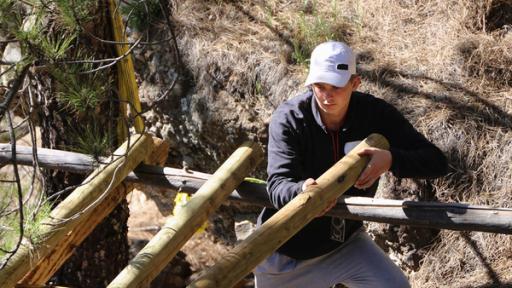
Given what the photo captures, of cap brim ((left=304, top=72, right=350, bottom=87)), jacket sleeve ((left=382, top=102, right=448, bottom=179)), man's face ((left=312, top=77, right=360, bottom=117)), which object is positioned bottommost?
jacket sleeve ((left=382, top=102, right=448, bottom=179))

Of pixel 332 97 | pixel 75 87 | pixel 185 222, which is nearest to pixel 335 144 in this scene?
pixel 332 97

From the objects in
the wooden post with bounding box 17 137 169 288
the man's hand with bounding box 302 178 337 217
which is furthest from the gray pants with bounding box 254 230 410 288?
the wooden post with bounding box 17 137 169 288

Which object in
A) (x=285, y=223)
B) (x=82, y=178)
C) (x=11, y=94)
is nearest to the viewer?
(x=11, y=94)

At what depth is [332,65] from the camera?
13.0 feet

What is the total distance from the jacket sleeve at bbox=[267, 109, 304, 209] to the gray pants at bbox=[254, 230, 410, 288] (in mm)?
381

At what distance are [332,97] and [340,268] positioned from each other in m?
0.83

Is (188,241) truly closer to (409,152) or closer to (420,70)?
(420,70)

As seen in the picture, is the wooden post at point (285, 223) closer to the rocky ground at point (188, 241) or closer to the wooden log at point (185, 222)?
the wooden log at point (185, 222)

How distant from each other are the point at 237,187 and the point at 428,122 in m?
1.82

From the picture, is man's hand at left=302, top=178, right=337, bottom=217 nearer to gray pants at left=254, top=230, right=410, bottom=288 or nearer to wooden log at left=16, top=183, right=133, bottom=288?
gray pants at left=254, top=230, right=410, bottom=288

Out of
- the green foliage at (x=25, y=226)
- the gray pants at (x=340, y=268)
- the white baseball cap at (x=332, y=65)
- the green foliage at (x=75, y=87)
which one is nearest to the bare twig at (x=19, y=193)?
the green foliage at (x=25, y=226)

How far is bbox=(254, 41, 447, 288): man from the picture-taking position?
12.8ft

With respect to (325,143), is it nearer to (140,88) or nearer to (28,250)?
(28,250)

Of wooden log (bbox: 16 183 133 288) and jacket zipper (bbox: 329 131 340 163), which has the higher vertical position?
wooden log (bbox: 16 183 133 288)
